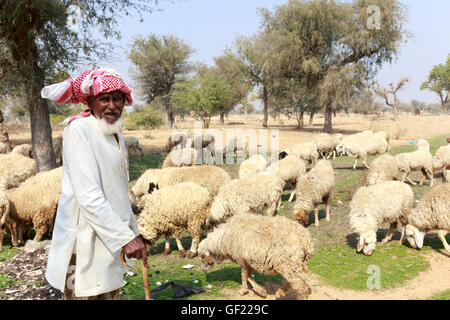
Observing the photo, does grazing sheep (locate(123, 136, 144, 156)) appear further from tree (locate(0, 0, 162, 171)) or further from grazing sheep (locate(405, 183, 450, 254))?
grazing sheep (locate(405, 183, 450, 254))

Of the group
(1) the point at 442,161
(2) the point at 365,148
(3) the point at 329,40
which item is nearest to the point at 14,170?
(2) the point at 365,148

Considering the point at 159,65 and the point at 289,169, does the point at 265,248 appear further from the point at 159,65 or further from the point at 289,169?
the point at 159,65

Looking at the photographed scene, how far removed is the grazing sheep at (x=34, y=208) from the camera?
271 inches

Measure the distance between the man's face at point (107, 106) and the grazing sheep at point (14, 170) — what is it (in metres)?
8.95

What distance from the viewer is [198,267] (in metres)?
5.63

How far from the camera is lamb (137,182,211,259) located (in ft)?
19.9

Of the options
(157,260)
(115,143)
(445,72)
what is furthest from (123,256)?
(445,72)

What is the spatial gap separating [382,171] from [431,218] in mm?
4118

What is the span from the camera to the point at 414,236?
6.15 metres

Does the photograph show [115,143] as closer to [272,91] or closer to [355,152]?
[355,152]

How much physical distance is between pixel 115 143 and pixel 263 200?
4.85m

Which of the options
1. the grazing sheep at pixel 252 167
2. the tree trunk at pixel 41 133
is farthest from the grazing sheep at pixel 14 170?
the grazing sheep at pixel 252 167

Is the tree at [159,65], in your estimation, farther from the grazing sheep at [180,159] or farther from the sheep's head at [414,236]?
the sheep's head at [414,236]

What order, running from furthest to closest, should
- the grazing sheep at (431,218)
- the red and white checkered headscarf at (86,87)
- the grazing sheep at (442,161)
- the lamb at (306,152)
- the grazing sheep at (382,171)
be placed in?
the lamb at (306,152) → the grazing sheep at (442,161) → the grazing sheep at (382,171) → the grazing sheep at (431,218) → the red and white checkered headscarf at (86,87)
